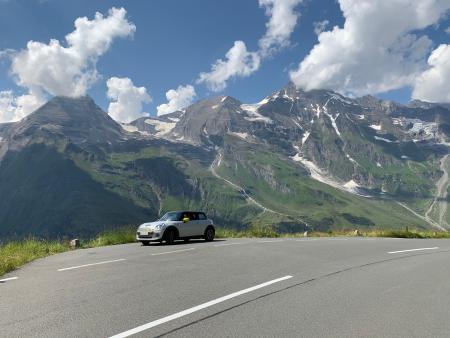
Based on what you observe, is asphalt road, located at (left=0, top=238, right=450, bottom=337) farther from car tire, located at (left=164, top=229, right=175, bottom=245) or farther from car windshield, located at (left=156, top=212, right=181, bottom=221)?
car windshield, located at (left=156, top=212, right=181, bottom=221)

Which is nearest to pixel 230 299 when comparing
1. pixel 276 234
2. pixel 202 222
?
pixel 202 222

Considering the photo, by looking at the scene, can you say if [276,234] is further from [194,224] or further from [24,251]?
[24,251]

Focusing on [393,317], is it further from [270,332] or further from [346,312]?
[270,332]

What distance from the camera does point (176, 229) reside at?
22.6 meters

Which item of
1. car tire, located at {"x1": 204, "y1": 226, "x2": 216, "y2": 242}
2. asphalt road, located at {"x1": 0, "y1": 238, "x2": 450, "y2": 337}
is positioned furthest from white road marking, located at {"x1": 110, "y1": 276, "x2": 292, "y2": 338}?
car tire, located at {"x1": 204, "y1": 226, "x2": 216, "y2": 242}

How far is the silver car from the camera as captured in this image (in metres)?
22.0

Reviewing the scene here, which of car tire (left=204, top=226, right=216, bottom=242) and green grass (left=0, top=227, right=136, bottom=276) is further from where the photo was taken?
car tire (left=204, top=226, right=216, bottom=242)

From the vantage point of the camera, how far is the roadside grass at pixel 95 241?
14942 millimetres

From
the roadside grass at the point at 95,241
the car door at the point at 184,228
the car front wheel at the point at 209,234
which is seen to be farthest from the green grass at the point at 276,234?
the car door at the point at 184,228

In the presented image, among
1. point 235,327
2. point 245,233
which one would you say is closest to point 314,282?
point 235,327

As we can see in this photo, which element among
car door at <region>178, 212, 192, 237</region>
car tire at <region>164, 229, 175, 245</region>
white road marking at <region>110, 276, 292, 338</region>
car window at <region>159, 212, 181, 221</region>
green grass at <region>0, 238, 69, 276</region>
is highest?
car window at <region>159, 212, 181, 221</region>

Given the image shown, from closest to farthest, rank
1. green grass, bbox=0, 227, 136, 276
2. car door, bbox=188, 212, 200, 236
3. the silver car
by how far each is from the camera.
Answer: green grass, bbox=0, 227, 136, 276
the silver car
car door, bbox=188, 212, 200, 236

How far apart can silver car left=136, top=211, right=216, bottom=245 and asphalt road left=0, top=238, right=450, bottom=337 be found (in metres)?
8.08

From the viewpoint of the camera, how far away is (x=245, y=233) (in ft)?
99.2
